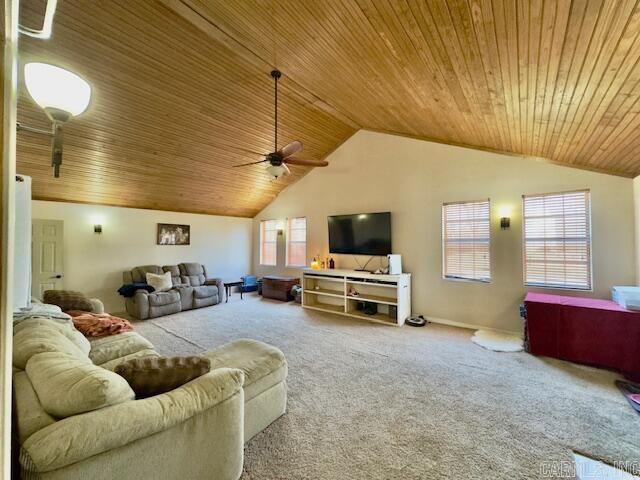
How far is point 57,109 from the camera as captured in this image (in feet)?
4.92

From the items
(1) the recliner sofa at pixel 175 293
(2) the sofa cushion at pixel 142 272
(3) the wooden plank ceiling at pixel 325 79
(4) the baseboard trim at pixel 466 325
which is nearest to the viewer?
(3) the wooden plank ceiling at pixel 325 79

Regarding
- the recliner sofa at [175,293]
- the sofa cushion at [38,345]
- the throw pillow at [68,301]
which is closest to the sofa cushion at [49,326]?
the sofa cushion at [38,345]

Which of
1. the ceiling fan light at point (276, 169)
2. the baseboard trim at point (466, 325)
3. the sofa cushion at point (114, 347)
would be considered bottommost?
the baseboard trim at point (466, 325)

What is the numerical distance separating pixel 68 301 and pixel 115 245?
104 inches

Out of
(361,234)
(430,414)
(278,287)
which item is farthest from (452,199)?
(278,287)

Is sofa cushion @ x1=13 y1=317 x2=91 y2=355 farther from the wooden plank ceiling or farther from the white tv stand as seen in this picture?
the white tv stand

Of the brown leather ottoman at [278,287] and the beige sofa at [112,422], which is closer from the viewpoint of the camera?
the beige sofa at [112,422]

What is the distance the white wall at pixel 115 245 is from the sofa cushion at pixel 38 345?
173 inches

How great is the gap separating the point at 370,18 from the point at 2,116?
7.60 ft

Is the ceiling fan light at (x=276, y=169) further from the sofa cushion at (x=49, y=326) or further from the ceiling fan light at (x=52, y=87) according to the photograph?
the sofa cushion at (x=49, y=326)

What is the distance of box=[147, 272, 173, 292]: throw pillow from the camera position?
5656mm

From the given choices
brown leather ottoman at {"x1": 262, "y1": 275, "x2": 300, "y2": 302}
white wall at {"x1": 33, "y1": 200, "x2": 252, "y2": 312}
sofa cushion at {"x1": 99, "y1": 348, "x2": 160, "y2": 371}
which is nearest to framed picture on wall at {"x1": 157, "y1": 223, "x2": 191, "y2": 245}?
white wall at {"x1": 33, "y1": 200, "x2": 252, "y2": 312}

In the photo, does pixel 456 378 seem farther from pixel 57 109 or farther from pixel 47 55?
pixel 47 55

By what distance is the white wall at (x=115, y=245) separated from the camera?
17.7ft
